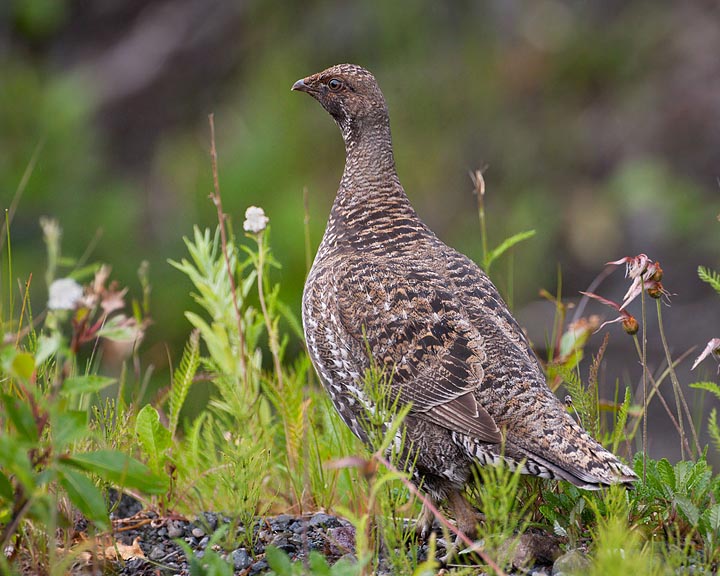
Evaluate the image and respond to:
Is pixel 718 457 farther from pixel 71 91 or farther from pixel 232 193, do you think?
pixel 71 91

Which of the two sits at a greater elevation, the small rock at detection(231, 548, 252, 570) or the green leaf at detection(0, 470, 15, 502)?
the green leaf at detection(0, 470, 15, 502)

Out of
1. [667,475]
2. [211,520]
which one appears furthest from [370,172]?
[667,475]

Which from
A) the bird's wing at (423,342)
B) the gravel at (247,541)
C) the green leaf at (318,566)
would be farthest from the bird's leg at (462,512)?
the green leaf at (318,566)

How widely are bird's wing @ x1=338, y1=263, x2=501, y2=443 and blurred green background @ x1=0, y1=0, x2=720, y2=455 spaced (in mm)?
4016

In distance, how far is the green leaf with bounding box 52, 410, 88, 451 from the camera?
2338mm

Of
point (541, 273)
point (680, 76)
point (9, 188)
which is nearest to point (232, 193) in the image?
point (9, 188)

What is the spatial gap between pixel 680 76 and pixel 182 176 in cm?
505

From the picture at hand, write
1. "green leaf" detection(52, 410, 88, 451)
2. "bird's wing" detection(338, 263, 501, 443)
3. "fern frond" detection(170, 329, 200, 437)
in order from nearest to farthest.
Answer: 1. "green leaf" detection(52, 410, 88, 451)
2. "bird's wing" detection(338, 263, 501, 443)
3. "fern frond" detection(170, 329, 200, 437)

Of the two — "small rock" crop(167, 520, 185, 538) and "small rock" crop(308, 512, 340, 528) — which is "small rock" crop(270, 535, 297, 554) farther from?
"small rock" crop(167, 520, 185, 538)

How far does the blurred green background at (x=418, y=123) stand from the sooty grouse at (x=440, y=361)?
3.85 metres

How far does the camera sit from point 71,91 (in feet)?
27.5

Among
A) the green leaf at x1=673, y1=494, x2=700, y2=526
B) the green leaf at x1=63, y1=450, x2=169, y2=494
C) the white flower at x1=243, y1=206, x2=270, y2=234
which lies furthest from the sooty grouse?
the green leaf at x1=63, y1=450, x2=169, y2=494

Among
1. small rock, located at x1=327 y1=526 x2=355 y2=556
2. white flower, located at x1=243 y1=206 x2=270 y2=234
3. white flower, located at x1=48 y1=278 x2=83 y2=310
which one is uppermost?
white flower, located at x1=243 y1=206 x2=270 y2=234

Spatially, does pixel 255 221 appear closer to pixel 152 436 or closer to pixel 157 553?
pixel 152 436
